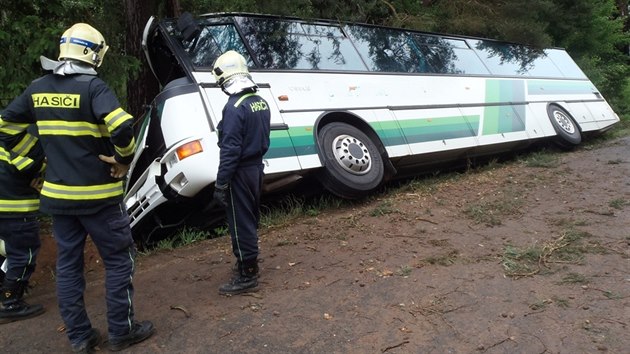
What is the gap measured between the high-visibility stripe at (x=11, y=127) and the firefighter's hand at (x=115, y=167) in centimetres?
79

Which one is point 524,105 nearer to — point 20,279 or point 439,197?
point 439,197

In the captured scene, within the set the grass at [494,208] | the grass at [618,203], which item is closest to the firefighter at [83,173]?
the grass at [494,208]

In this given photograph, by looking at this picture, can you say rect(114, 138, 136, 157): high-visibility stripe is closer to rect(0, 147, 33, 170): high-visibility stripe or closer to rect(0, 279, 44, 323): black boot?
rect(0, 147, 33, 170): high-visibility stripe

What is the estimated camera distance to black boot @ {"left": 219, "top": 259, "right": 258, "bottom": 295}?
4.05m

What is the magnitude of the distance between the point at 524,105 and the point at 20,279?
7.95 m

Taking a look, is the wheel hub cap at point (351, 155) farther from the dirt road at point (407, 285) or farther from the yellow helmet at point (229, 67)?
the yellow helmet at point (229, 67)

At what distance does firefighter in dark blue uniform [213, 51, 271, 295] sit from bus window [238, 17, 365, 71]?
2.30 m

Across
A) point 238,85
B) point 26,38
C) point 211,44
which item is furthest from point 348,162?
point 26,38

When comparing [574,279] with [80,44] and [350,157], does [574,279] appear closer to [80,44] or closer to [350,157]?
[350,157]

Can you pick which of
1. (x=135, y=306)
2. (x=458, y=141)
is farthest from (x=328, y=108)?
(x=135, y=306)

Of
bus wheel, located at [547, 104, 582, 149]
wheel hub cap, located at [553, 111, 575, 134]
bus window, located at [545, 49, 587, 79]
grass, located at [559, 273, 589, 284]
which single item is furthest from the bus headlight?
bus window, located at [545, 49, 587, 79]

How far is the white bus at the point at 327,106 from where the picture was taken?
5422 millimetres

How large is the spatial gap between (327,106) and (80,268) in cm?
380

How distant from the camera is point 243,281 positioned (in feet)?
13.5
